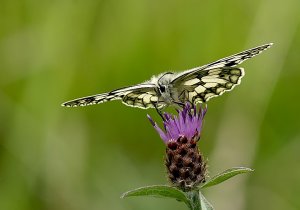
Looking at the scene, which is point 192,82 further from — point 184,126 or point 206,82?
point 184,126

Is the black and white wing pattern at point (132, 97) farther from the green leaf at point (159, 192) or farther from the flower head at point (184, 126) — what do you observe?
the green leaf at point (159, 192)

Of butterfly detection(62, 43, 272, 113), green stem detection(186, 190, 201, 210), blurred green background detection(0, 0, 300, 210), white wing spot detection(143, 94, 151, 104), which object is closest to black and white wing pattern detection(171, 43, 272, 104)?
butterfly detection(62, 43, 272, 113)

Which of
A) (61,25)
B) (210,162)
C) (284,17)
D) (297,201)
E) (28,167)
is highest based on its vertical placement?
(61,25)

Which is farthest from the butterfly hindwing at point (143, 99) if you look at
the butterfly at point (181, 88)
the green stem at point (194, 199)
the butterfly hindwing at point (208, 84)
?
the green stem at point (194, 199)

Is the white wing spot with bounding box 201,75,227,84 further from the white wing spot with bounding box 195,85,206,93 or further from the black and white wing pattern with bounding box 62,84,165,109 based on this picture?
the black and white wing pattern with bounding box 62,84,165,109

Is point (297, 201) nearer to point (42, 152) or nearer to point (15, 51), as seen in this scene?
point (42, 152)

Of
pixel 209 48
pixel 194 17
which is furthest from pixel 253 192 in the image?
pixel 194 17
